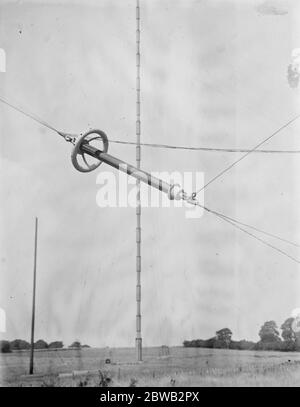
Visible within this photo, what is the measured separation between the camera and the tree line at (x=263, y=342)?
2807 millimetres

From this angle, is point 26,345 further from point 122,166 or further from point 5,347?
point 122,166

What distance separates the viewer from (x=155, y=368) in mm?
2799

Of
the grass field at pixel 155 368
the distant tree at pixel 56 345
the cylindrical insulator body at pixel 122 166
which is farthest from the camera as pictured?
the distant tree at pixel 56 345

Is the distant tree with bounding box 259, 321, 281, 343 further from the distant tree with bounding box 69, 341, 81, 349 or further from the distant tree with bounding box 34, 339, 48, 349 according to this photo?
the distant tree with bounding box 34, 339, 48, 349

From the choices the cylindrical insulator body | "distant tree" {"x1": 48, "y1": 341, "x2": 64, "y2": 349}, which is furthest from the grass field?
the cylindrical insulator body

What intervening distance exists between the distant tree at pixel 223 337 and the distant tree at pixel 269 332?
17 cm

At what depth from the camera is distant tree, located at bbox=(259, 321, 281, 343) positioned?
2.83m

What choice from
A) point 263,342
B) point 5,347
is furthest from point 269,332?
point 5,347

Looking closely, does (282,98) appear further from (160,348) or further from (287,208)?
(160,348)

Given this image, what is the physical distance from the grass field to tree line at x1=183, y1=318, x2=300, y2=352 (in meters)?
0.03

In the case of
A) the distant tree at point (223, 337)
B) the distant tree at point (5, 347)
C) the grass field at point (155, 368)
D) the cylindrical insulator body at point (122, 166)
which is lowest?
the grass field at point (155, 368)

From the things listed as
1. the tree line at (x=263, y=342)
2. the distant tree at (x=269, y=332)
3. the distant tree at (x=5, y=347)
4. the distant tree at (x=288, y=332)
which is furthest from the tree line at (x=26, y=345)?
the distant tree at (x=288, y=332)

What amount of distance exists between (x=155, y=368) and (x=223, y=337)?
1.25 ft

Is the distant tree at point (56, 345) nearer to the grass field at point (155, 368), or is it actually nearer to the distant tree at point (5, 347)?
the grass field at point (155, 368)
